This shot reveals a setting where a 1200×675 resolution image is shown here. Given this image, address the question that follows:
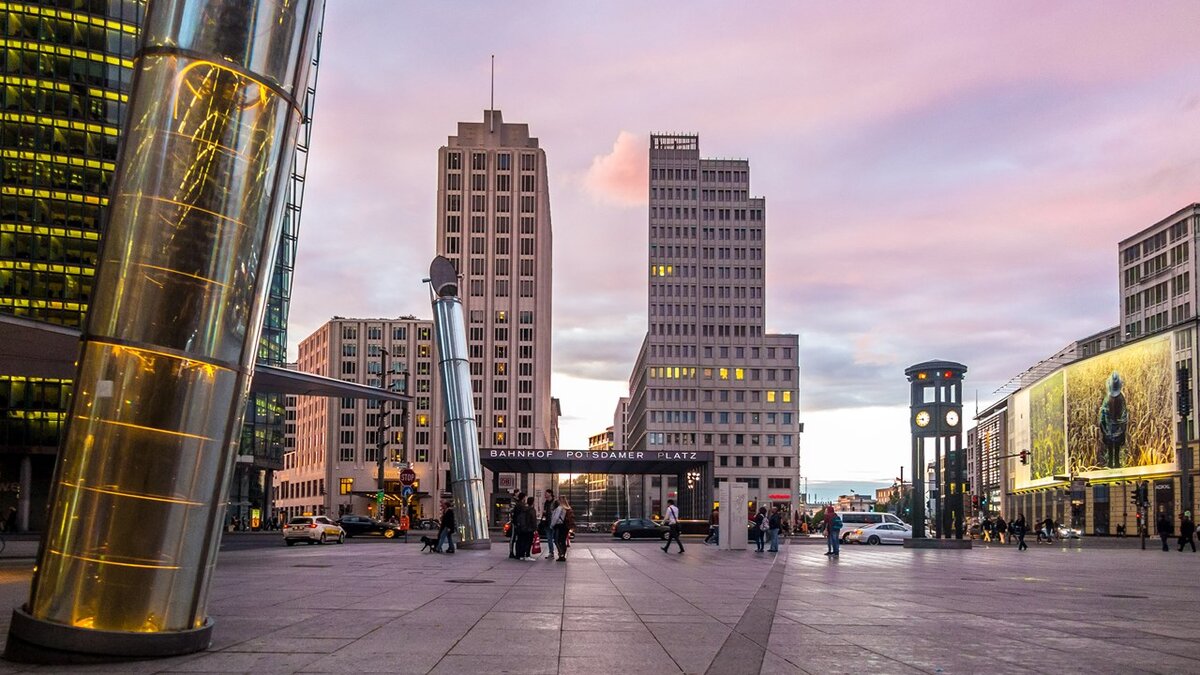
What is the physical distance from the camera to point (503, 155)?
154 m

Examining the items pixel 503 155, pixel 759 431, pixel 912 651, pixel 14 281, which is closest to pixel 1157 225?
pixel 759 431

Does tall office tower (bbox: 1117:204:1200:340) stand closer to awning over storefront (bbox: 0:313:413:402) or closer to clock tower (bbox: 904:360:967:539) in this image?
clock tower (bbox: 904:360:967:539)

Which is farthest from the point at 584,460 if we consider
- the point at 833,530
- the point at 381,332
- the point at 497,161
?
the point at 381,332

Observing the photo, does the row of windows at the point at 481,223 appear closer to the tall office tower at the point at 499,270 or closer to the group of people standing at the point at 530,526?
the tall office tower at the point at 499,270

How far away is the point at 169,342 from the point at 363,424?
151273mm

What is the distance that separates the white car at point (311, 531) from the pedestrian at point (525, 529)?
21834mm

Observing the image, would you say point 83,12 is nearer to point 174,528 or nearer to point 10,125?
point 10,125

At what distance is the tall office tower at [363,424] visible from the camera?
151 m

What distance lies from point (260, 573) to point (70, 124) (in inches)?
2488

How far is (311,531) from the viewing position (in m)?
48.8

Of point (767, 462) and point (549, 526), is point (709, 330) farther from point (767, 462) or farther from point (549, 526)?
point (549, 526)

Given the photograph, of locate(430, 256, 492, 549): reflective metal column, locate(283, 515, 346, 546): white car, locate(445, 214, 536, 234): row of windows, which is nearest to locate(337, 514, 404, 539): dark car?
locate(283, 515, 346, 546): white car

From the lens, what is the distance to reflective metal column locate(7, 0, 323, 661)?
847cm

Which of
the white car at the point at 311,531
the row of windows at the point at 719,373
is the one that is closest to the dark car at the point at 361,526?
the white car at the point at 311,531
